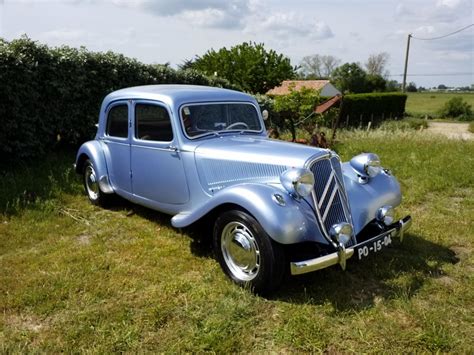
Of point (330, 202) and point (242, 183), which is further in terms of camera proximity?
point (242, 183)

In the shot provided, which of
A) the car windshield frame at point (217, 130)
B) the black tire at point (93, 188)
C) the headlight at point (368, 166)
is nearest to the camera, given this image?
the headlight at point (368, 166)

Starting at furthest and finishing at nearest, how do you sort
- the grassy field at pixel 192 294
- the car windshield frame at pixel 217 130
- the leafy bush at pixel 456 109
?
the leafy bush at pixel 456 109 < the car windshield frame at pixel 217 130 < the grassy field at pixel 192 294

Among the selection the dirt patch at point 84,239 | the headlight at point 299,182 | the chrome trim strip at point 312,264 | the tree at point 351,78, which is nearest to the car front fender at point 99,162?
the dirt patch at point 84,239

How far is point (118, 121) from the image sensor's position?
534 cm

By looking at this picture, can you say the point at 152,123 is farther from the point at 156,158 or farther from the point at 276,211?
the point at 276,211

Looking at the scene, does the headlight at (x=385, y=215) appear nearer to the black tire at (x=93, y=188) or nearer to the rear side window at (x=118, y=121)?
the rear side window at (x=118, y=121)

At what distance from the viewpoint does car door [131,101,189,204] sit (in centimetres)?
442

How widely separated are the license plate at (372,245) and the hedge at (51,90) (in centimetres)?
609

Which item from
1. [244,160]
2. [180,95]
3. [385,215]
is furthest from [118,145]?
[385,215]

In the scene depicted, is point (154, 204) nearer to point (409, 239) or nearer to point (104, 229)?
point (104, 229)

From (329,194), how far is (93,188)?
3641 millimetres

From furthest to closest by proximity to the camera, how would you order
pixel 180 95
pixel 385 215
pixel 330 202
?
pixel 180 95
pixel 385 215
pixel 330 202

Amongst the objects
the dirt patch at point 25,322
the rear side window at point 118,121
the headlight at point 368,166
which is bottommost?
the dirt patch at point 25,322

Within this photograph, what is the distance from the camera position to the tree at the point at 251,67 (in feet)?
66.9
